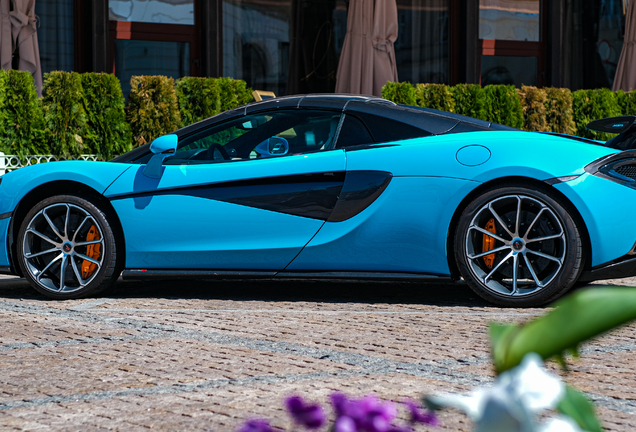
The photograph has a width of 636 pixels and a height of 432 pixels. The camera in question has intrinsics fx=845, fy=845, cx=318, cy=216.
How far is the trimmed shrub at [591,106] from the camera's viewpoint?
11367 millimetres

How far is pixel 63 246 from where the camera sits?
16.9 ft

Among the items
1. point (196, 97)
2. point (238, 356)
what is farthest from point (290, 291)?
point (196, 97)

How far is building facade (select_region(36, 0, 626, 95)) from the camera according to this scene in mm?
11547

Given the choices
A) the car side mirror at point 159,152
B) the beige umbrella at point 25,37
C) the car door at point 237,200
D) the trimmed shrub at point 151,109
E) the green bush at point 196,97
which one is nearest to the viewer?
the car door at point 237,200

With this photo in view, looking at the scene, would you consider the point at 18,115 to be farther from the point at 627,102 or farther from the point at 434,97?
the point at 627,102

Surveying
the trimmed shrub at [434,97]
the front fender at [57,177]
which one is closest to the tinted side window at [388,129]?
the front fender at [57,177]

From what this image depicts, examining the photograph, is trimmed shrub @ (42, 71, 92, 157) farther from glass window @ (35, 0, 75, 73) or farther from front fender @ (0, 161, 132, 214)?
front fender @ (0, 161, 132, 214)

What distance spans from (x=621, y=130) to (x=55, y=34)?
27.3 ft

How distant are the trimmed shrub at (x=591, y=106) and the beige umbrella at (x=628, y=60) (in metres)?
1.25

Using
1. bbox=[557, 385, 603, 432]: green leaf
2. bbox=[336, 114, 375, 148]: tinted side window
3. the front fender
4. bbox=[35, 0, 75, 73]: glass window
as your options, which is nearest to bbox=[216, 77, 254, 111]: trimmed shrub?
bbox=[35, 0, 75, 73]: glass window

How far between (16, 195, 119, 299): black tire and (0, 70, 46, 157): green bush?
3.75m

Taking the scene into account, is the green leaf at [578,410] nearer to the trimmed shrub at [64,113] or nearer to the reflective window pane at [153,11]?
the trimmed shrub at [64,113]

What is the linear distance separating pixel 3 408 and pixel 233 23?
10253 mm

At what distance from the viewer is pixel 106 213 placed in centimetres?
514
